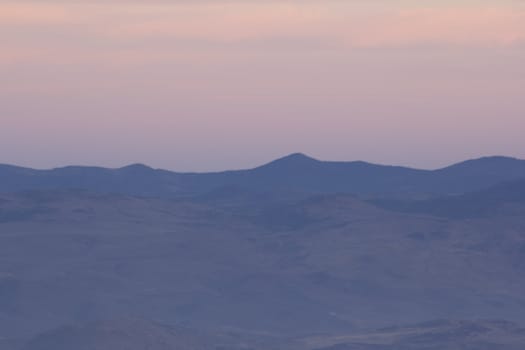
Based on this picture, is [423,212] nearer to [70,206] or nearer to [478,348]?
[70,206]

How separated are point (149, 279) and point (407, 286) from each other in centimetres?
1615

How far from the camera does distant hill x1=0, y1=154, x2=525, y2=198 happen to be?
501 feet

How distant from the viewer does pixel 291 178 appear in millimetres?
157750

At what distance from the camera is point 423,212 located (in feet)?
390

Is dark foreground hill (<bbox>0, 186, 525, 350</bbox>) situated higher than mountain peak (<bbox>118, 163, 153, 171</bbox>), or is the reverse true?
mountain peak (<bbox>118, 163, 153, 171</bbox>)

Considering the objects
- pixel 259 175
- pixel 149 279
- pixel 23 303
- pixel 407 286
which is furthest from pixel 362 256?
pixel 259 175

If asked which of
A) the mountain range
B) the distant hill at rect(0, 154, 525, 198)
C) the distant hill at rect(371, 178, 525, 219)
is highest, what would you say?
the distant hill at rect(0, 154, 525, 198)

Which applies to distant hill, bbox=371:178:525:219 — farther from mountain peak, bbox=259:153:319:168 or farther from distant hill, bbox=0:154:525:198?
mountain peak, bbox=259:153:319:168

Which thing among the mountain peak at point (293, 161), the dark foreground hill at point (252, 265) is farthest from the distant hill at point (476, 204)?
the mountain peak at point (293, 161)

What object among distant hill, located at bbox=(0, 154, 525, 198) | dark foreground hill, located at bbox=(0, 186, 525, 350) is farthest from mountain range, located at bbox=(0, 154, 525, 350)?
distant hill, located at bbox=(0, 154, 525, 198)

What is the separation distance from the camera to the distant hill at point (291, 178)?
152588mm

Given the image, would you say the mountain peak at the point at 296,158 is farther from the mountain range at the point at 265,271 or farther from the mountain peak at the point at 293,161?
the mountain range at the point at 265,271

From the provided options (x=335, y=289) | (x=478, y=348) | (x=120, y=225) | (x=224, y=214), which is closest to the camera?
(x=478, y=348)

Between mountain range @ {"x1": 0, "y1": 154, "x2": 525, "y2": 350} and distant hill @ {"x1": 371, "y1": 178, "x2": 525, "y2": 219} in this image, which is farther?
distant hill @ {"x1": 371, "y1": 178, "x2": 525, "y2": 219}
